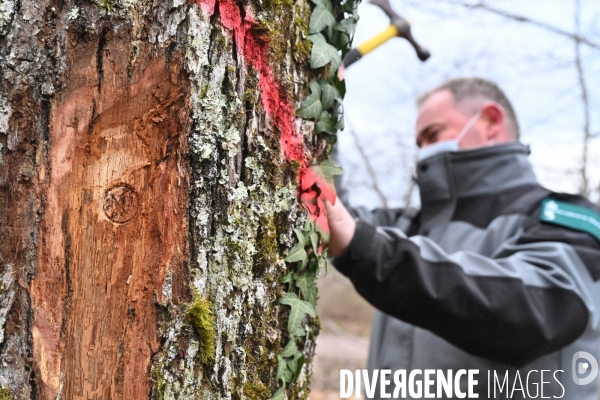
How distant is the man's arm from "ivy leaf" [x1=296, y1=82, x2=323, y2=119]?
385 mm

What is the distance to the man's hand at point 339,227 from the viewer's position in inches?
56.2

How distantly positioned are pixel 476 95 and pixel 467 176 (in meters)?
0.61

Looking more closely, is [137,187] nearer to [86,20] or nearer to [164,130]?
[164,130]

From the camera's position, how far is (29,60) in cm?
93

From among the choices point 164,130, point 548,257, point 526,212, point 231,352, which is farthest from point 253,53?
point 526,212

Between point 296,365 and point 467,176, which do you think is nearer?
point 296,365

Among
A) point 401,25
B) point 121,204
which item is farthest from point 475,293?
point 401,25

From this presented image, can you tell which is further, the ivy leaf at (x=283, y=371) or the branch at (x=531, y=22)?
the branch at (x=531, y=22)

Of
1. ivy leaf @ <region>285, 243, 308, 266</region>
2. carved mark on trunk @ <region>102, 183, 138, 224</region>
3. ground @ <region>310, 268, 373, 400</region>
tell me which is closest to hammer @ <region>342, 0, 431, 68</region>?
ivy leaf @ <region>285, 243, 308, 266</region>

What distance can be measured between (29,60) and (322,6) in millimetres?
699

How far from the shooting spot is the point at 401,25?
8.27ft

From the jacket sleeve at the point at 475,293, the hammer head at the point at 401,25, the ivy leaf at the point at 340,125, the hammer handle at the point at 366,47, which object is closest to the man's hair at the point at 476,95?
the hammer head at the point at 401,25

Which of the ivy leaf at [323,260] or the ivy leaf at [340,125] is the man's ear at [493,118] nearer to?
the ivy leaf at [340,125]

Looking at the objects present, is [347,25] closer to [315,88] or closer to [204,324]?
[315,88]
